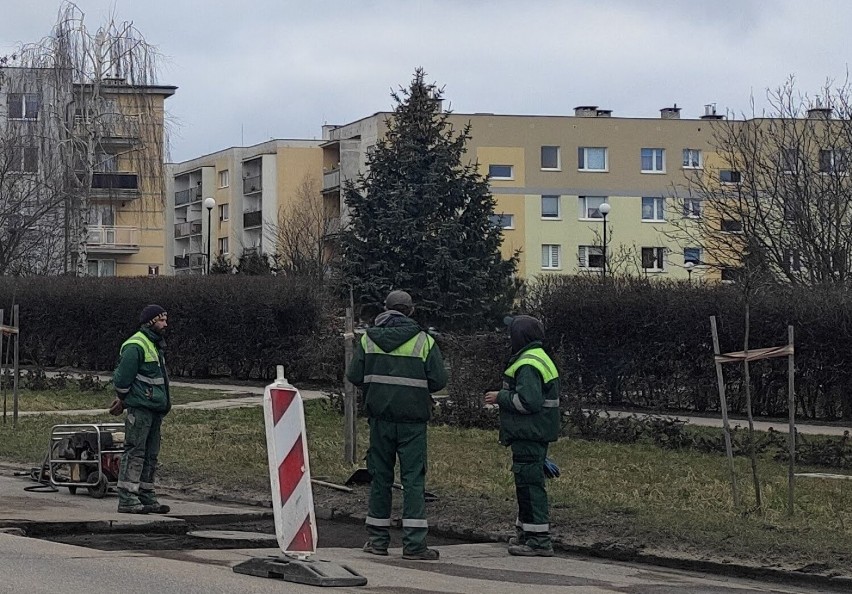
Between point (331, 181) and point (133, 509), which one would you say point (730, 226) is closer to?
point (133, 509)

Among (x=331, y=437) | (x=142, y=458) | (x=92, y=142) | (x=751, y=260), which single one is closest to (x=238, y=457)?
(x=331, y=437)

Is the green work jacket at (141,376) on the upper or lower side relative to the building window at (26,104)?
lower

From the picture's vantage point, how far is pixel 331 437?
1994 centimetres

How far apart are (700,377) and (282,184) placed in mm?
63995

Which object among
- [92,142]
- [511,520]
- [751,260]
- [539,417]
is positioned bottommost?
[511,520]

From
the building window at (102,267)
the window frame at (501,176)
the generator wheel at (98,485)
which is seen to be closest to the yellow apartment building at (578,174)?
the window frame at (501,176)

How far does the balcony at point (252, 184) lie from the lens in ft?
292

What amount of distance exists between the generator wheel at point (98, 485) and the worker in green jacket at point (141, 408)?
1030 mm

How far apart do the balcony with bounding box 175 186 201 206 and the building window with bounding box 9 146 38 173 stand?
4836cm

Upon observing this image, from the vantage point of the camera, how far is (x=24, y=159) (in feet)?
160

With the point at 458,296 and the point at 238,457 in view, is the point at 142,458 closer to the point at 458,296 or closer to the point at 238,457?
the point at 238,457

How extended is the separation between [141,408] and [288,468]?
13.6 ft

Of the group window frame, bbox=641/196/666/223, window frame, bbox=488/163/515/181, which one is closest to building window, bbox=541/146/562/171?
window frame, bbox=488/163/515/181

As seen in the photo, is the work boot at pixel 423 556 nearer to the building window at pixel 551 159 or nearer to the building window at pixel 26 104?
the building window at pixel 26 104
